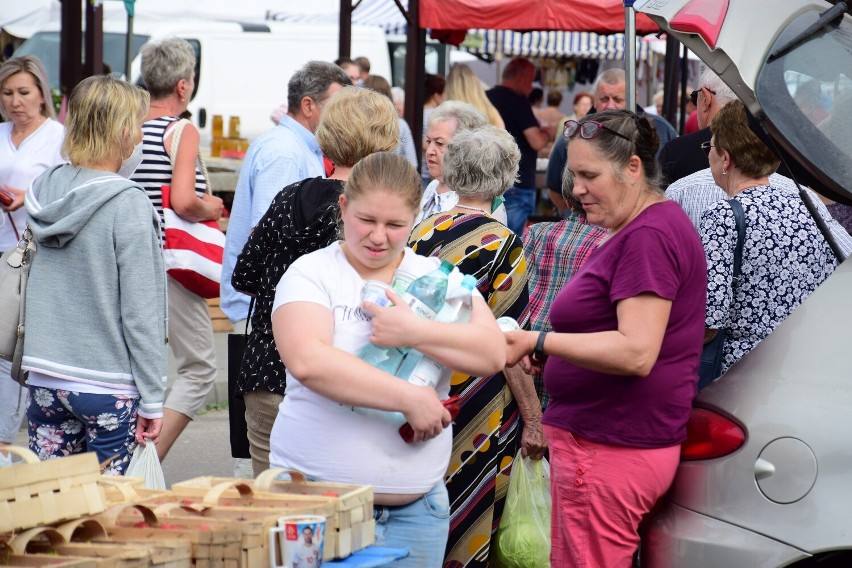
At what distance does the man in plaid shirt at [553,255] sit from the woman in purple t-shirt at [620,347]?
1253 millimetres

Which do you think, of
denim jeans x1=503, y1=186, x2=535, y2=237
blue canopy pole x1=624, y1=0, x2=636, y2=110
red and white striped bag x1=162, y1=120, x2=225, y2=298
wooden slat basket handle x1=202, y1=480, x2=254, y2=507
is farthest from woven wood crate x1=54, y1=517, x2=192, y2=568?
denim jeans x1=503, y1=186, x2=535, y2=237

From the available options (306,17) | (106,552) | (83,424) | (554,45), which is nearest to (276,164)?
(83,424)

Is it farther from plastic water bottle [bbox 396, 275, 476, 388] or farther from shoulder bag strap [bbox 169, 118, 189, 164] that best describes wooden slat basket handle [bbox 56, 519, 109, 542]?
shoulder bag strap [bbox 169, 118, 189, 164]

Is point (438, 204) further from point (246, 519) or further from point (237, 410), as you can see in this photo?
point (246, 519)

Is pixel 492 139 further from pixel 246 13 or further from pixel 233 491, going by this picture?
pixel 246 13

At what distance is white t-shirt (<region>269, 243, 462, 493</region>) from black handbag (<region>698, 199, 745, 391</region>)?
1.08 meters

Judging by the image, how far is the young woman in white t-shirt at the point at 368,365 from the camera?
9.32 ft

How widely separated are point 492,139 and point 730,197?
892 mm

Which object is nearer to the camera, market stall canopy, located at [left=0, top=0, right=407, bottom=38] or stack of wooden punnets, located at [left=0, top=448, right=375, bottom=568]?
stack of wooden punnets, located at [left=0, top=448, right=375, bottom=568]

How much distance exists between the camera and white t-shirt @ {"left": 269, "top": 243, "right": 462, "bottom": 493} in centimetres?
297

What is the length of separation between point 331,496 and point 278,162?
104 inches

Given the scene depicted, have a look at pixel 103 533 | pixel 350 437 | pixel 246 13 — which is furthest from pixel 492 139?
pixel 246 13

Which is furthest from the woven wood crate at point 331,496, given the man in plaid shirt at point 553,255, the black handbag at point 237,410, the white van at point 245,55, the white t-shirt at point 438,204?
the white van at point 245,55

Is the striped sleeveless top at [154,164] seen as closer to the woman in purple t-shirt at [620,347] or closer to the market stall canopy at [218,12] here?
the woman in purple t-shirt at [620,347]
